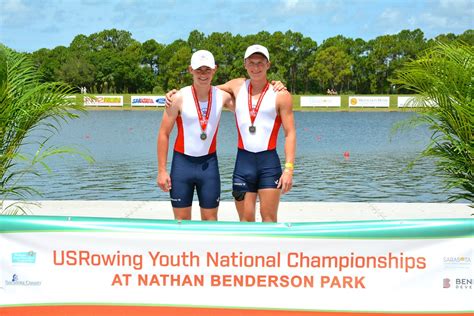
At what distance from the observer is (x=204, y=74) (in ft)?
16.2

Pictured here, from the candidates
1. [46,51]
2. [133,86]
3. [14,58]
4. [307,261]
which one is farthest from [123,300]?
[46,51]

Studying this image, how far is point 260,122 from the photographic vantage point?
5027mm

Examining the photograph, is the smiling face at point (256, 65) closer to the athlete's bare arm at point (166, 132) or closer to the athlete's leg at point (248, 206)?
the athlete's bare arm at point (166, 132)

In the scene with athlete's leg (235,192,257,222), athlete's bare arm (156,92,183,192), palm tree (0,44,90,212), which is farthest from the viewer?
palm tree (0,44,90,212)

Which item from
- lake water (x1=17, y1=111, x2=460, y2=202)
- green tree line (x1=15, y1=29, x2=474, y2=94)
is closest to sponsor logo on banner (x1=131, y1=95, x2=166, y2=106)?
green tree line (x1=15, y1=29, x2=474, y2=94)

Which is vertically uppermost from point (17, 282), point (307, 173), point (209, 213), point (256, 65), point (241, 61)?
point (241, 61)

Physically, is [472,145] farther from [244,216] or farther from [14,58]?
[14,58]

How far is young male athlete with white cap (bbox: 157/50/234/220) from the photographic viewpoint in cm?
498

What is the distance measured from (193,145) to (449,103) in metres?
2.23

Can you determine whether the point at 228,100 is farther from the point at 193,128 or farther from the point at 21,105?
the point at 21,105

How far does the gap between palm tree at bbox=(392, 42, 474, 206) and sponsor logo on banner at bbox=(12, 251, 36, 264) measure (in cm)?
328

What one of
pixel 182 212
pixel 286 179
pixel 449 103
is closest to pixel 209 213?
pixel 182 212

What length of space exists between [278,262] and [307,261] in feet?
0.60

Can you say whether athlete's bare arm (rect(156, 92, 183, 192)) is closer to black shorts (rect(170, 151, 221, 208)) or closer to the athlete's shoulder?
black shorts (rect(170, 151, 221, 208))
